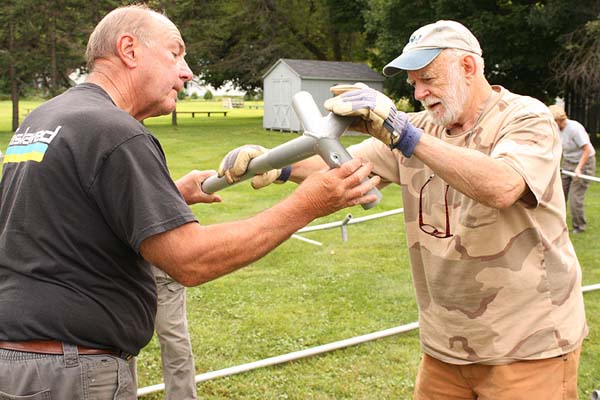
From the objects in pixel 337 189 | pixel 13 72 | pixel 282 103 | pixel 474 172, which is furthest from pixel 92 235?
pixel 13 72

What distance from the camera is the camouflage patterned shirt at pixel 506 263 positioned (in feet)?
9.19

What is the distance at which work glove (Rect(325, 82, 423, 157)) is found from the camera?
95.3 inches

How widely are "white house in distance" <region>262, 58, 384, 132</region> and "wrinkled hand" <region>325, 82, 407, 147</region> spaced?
96.8 feet

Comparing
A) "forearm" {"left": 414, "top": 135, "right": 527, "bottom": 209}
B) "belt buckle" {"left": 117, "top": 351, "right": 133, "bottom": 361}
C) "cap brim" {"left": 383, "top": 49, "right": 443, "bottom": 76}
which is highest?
"cap brim" {"left": 383, "top": 49, "right": 443, "bottom": 76}

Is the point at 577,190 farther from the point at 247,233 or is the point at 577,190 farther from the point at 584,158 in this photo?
the point at 247,233

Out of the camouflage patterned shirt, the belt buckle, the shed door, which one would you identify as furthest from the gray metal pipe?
the shed door

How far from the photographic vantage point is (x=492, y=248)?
2.85 metres

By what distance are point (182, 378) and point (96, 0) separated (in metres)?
33.4

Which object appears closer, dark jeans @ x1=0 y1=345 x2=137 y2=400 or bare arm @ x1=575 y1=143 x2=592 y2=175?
dark jeans @ x1=0 y1=345 x2=137 y2=400

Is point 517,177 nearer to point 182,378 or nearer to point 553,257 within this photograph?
point 553,257

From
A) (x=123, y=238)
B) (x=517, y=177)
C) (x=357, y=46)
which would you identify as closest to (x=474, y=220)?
(x=517, y=177)

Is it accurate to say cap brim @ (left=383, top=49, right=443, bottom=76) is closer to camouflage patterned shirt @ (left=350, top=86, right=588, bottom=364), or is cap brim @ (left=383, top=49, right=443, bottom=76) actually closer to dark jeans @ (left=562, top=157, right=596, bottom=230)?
camouflage patterned shirt @ (left=350, top=86, right=588, bottom=364)

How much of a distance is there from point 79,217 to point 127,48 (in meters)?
0.65

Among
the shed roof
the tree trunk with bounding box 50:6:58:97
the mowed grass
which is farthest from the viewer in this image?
the tree trunk with bounding box 50:6:58:97
